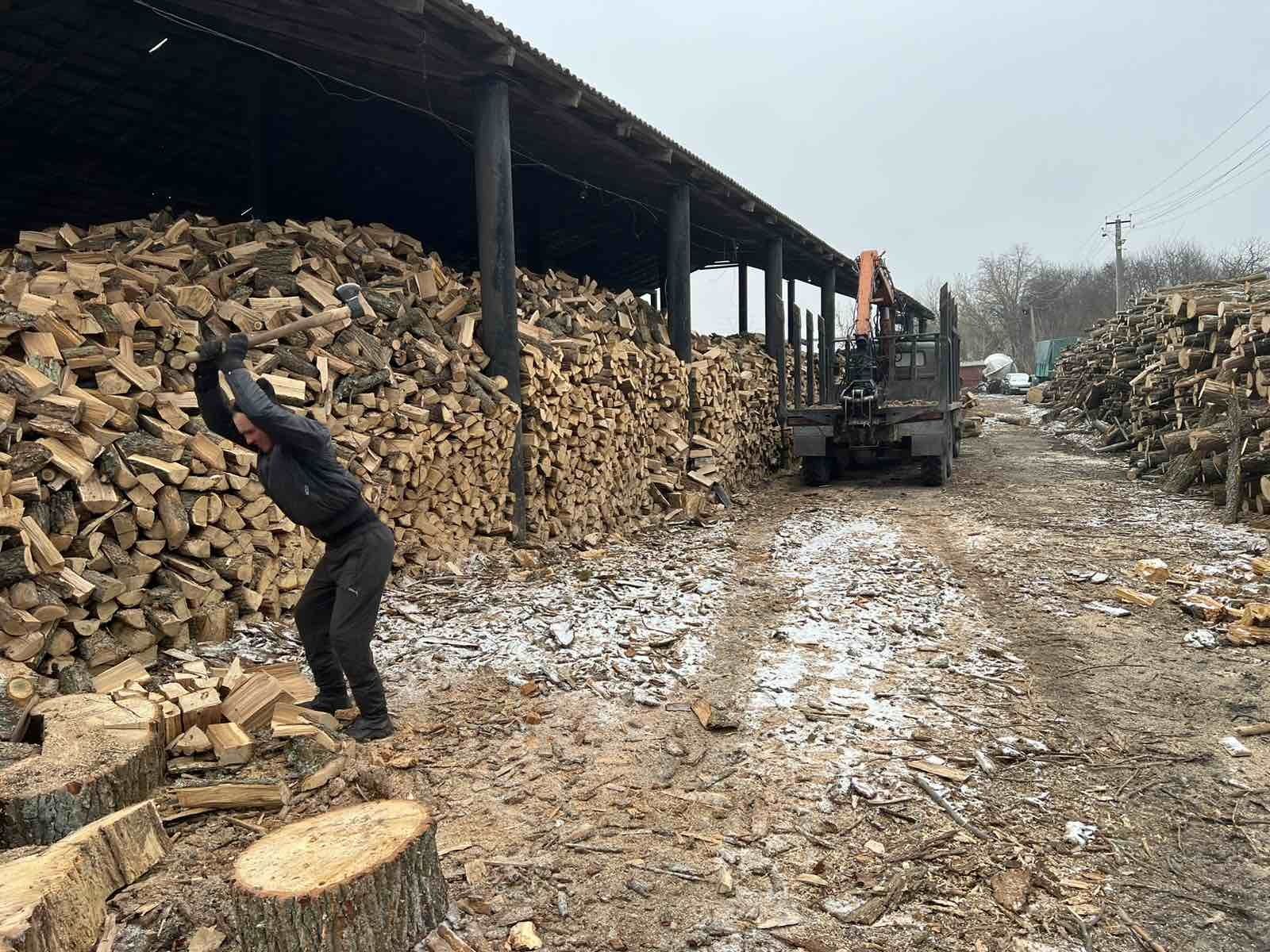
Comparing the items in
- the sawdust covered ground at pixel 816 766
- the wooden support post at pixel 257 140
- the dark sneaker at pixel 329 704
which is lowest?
the sawdust covered ground at pixel 816 766

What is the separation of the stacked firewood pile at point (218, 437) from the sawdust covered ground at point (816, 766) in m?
0.70

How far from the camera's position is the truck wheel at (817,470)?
13.3 meters

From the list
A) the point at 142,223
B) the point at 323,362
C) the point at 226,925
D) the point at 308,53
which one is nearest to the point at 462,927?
the point at 226,925

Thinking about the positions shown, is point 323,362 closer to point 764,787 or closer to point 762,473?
point 764,787

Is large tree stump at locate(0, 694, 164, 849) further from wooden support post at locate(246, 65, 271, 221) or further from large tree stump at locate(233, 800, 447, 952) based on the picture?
wooden support post at locate(246, 65, 271, 221)

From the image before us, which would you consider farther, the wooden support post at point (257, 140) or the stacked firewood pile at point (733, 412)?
the stacked firewood pile at point (733, 412)

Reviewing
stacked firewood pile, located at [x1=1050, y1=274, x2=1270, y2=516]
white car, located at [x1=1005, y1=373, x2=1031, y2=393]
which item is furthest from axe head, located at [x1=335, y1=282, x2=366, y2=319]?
white car, located at [x1=1005, y1=373, x2=1031, y2=393]

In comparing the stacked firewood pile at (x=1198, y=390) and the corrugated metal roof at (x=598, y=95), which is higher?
the corrugated metal roof at (x=598, y=95)

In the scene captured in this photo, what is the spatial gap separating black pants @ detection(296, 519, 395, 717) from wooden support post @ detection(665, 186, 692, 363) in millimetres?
8237

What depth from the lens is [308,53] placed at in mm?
7613

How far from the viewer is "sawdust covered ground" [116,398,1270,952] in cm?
273

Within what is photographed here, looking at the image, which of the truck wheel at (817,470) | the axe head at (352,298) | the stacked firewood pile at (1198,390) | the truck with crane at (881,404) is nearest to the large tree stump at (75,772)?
the axe head at (352,298)

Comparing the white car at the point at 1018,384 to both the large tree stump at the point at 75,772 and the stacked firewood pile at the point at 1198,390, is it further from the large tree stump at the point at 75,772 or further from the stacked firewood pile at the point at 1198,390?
the large tree stump at the point at 75,772

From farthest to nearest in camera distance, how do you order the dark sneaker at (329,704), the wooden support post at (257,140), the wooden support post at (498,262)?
the wooden support post at (257,140), the wooden support post at (498,262), the dark sneaker at (329,704)
